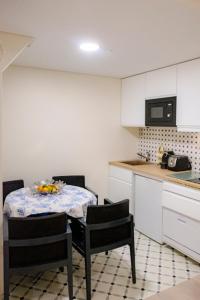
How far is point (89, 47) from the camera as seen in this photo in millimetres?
2426

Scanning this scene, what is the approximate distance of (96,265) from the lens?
8.90 feet

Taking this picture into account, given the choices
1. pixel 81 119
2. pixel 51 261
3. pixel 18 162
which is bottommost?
pixel 51 261

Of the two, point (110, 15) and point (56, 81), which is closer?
point (110, 15)

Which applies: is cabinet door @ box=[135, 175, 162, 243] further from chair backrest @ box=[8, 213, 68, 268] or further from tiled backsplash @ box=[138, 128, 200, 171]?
chair backrest @ box=[8, 213, 68, 268]

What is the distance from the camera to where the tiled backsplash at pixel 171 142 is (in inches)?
131

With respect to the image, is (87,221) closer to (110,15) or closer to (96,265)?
(96,265)

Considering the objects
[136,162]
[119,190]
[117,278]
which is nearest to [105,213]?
[117,278]

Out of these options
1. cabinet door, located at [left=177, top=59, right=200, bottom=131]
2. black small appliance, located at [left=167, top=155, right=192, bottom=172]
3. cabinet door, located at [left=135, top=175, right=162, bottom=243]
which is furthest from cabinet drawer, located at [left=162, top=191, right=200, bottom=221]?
cabinet door, located at [left=177, top=59, right=200, bottom=131]

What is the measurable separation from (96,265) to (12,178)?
1526 millimetres

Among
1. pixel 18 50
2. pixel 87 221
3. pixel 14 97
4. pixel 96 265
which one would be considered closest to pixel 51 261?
pixel 87 221

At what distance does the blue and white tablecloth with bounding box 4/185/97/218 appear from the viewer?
2.29 metres

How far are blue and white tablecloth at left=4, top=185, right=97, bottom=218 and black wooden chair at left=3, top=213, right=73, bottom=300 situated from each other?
270 millimetres

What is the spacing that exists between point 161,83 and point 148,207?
63.6 inches

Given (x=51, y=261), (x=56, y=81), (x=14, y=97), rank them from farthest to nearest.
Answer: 1. (x=56, y=81)
2. (x=14, y=97)
3. (x=51, y=261)
